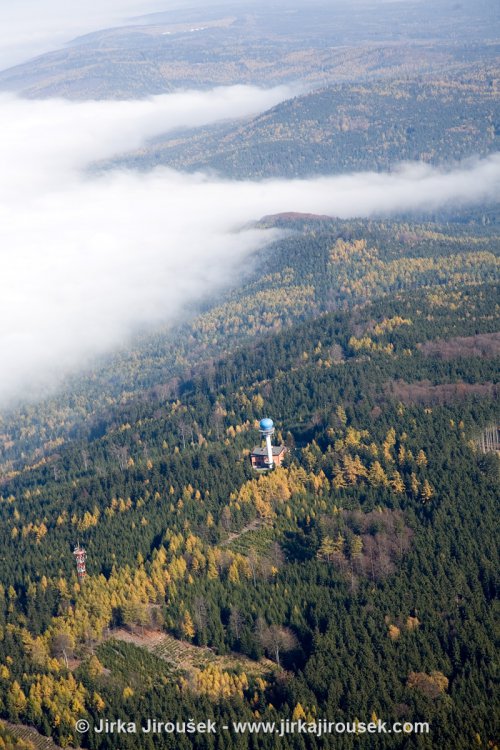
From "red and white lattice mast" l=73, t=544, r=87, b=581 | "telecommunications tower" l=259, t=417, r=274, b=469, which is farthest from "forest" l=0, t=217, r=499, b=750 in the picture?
"telecommunications tower" l=259, t=417, r=274, b=469

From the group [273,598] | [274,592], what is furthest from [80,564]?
[273,598]

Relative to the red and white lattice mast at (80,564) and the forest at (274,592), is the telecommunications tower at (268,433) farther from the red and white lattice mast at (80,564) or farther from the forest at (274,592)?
the red and white lattice mast at (80,564)

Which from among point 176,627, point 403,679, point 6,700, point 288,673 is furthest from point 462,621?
point 6,700

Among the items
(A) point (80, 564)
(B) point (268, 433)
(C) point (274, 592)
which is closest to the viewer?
(C) point (274, 592)

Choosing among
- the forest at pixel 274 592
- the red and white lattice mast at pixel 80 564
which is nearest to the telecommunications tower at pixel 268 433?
the forest at pixel 274 592

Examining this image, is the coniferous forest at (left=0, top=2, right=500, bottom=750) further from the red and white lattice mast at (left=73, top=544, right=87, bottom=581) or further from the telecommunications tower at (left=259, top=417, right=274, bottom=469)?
the telecommunications tower at (left=259, top=417, right=274, bottom=469)

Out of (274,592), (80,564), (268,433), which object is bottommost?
(274,592)

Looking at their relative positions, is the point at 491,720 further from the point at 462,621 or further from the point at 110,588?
the point at 110,588

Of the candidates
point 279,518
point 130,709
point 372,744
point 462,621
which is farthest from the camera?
point 279,518

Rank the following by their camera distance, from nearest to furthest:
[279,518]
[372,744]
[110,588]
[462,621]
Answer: [372,744] → [462,621] → [110,588] → [279,518]

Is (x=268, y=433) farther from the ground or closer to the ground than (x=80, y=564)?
farther from the ground

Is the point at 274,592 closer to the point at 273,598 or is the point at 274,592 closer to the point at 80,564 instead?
the point at 273,598
